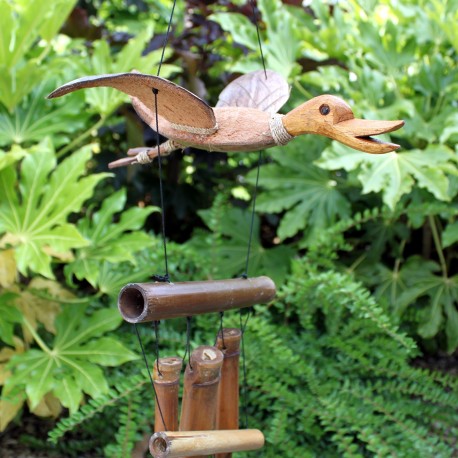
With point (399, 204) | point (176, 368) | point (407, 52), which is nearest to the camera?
point (176, 368)

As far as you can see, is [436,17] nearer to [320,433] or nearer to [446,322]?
[446,322]

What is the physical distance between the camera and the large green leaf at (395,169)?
1.66m

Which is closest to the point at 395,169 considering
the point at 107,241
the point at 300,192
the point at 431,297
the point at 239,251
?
the point at 300,192

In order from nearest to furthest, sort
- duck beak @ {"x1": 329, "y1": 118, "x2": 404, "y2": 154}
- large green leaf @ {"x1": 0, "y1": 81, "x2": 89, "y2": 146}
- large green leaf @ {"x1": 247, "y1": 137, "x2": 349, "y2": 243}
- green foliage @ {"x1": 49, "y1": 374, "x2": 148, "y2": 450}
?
duck beak @ {"x1": 329, "y1": 118, "x2": 404, "y2": 154} < green foliage @ {"x1": 49, "y1": 374, "x2": 148, "y2": 450} < large green leaf @ {"x1": 0, "y1": 81, "x2": 89, "y2": 146} < large green leaf @ {"x1": 247, "y1": 137, "x2": 349, "y2": 243}

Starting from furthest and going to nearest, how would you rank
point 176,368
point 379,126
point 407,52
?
point 407,52, point 176,368, point 379,126

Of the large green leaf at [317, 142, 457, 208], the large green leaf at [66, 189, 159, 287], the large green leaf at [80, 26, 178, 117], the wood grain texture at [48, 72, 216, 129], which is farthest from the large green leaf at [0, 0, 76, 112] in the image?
the wood grain texture at [48, 72, 216, 129]

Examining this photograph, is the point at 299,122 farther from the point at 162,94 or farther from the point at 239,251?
the point at 239,251

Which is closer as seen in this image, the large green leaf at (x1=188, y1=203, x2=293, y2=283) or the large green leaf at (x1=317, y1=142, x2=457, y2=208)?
the large green leaf at (x1=317, y1=142, x2=457, y2=208)

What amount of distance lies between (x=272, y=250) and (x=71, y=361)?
828mm

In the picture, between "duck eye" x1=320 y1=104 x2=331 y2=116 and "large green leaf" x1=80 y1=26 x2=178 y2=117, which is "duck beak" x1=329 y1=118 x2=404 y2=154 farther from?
"large green leaf" x1=80 y1=26 x2=178 y2=117

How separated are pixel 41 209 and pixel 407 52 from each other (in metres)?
1.22

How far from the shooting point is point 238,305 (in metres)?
0.91

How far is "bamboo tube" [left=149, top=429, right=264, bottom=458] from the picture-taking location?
0.82 meters

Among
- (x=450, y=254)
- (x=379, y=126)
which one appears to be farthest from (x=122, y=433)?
(x=450, y=254)
